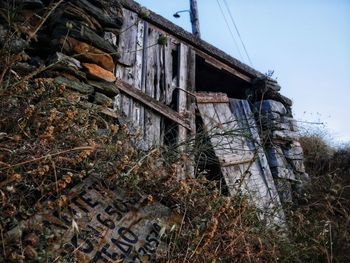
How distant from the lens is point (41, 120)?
2.07 meters

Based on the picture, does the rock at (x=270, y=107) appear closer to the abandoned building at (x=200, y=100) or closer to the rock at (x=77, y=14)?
the abandoned building at (x=200, y=100)

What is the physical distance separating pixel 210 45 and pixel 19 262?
461cm

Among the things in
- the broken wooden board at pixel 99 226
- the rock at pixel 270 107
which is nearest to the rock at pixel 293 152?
the rock at pixel 270 107

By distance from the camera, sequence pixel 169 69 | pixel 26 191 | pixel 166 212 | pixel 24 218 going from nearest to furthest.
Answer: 1. pixel 24 218
2. pixel 26 191
3. pixel 166 212
4. pixel 169 69

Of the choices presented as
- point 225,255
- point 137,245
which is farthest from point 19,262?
point 225,255

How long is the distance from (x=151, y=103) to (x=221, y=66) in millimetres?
1708

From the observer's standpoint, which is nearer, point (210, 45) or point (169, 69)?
point (169, 69)

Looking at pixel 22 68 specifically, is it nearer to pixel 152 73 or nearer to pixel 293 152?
pixel 152 73

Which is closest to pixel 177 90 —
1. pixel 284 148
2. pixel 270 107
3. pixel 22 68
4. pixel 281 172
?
pixel 270 107

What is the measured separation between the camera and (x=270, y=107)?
5891 millimetres

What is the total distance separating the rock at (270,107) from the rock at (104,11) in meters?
2.87

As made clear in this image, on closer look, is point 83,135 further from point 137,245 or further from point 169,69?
point 169,69

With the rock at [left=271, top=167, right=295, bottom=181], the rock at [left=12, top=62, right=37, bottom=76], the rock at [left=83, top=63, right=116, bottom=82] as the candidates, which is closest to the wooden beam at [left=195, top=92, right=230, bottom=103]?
the rock at [left=271, top=167, right=295, bottom=181]

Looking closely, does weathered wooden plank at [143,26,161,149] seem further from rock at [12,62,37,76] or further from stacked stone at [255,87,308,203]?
rock at [12,62,37,76]
